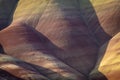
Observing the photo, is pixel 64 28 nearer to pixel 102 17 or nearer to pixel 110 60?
pixel 102 17

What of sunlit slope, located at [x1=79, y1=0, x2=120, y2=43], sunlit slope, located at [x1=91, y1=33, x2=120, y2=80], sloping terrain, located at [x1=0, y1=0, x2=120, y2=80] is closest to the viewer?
sunlit slope, located at [x1=91, y1=33, x2=120, y2=80]

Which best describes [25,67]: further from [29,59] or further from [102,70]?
[102,70]

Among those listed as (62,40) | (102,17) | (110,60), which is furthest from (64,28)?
(110,60)

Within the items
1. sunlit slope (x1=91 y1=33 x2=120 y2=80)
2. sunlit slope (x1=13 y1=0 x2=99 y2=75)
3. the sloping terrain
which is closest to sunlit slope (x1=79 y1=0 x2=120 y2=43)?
the sloping terrain

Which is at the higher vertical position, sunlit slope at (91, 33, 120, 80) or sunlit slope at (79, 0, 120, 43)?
sunlit slope at (91, 33, 120, 80)

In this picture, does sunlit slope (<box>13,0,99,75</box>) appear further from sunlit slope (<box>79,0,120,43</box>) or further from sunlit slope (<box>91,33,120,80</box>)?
sunlit slope (<box>91,33,120,80</box>)

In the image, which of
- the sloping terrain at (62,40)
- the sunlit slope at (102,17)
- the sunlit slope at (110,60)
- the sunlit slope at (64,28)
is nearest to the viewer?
the sunlit slope at (110,60)

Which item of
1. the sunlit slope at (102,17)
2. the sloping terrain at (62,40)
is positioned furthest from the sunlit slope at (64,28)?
the sunlit slope at (102,17)

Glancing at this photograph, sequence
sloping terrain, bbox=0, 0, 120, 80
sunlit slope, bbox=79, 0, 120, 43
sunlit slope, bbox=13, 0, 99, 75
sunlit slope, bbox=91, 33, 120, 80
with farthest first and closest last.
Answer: sunlit slope, bbox=79, 0, 120, 43 < sunlit slope, bbox=13, 0, 99, 75 < sloping terrain, bbox=0, 0, 120, 80 < sunlit slope, bbox=91, 33, 120, 80

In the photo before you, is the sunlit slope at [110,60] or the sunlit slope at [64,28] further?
the sunlit slope at [64,28]

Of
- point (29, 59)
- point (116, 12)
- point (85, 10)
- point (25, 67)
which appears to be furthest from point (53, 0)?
point (25, 67)

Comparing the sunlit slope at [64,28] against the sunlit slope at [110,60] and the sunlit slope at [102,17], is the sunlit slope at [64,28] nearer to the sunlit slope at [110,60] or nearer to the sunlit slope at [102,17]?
the sunlit slope at [102,17]
